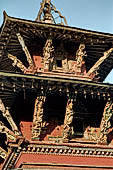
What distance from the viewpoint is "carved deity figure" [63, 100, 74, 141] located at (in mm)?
11039

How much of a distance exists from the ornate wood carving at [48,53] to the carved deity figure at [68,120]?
7.60ft

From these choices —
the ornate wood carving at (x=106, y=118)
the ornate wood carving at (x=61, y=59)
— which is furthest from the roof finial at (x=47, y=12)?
the ornate wood carving at (x=106, y=118)

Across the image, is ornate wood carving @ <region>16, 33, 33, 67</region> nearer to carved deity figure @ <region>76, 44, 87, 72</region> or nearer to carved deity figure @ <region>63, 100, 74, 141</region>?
carved deity figure @ <region>76, 44, 87, 72</region>

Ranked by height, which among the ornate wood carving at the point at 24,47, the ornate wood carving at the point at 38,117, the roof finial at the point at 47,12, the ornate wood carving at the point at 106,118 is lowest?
the ornate wood carving at the point at 38,117

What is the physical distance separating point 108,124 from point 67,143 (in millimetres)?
1935

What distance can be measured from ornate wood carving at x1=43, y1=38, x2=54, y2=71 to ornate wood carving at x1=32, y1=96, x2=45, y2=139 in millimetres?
2205

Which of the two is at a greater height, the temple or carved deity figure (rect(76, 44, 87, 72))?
carved deity figure (rect(76, 44, 87, 72))

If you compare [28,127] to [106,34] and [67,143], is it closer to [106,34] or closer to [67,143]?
[67,143]

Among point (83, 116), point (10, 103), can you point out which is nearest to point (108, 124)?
point (83, 116)

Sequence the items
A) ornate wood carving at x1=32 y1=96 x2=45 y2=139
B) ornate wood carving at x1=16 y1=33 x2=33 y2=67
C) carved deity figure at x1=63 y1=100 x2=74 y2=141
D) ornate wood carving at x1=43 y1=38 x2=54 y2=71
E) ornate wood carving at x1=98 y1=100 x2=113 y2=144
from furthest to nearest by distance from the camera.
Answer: ornate wood carving at x1=43 y1=38 x2=54 y2=71, ornate wood carving at x1=16 y1=33 x2=33 y2=67, ornate wood carving at x1=98 y1=100 x2=113 y2=144, carved deity figure at x1=63 y1=100 x2=74 y2=141, ornate wood carving at x1=32 y1=96 x2=45 y2=139

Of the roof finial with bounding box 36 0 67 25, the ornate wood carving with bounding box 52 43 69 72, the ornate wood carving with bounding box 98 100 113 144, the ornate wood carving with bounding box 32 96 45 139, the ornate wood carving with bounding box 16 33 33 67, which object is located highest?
the roof finial with bounding box 36 0 67 25

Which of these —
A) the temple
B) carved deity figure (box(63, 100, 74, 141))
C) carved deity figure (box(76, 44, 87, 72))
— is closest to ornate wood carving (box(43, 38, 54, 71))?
the temple

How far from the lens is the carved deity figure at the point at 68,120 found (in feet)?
36.2

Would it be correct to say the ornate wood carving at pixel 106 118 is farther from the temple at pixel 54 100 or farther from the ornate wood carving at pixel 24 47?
the ornate wood carving at pixel 24 47
